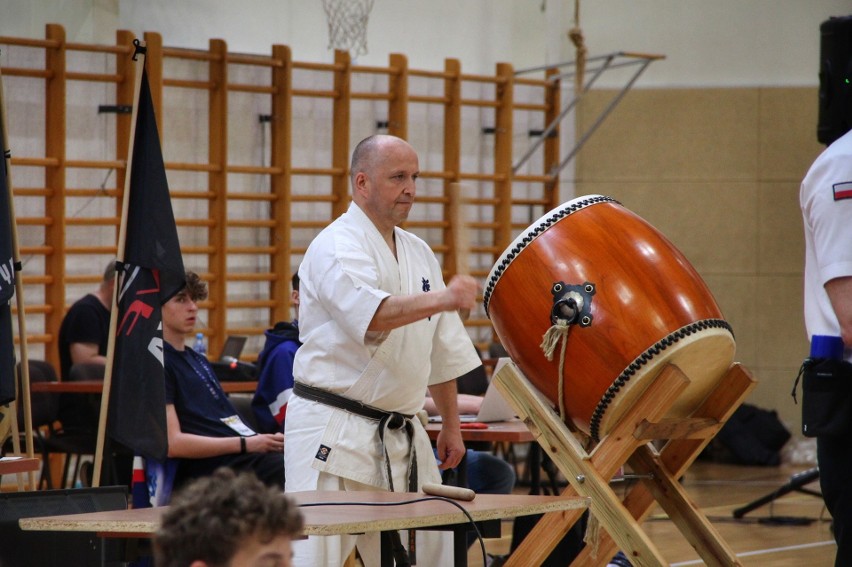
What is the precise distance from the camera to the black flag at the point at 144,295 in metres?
3.81

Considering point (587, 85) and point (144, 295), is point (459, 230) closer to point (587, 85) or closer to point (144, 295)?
point (144, 295)

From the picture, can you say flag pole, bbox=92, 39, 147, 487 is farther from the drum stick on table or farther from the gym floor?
the gym floor

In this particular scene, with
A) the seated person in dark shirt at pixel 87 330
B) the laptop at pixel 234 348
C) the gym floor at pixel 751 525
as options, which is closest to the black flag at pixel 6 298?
the gym floor at pixel 751 525

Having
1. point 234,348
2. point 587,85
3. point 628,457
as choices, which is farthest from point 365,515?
point 587,85

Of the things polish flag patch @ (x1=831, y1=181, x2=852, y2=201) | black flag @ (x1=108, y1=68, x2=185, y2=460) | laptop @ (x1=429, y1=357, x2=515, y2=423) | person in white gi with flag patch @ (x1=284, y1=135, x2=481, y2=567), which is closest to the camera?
polish flag patch @ (x1=831, y1=181, x2=852, y2=201)

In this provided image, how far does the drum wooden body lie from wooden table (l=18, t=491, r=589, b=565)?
759 millimetres

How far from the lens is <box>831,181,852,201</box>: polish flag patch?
254 centimetres

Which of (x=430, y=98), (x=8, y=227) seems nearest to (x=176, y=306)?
(x=8, y=227)

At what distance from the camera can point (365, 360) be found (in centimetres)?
319

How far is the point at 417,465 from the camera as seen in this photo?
3318mm

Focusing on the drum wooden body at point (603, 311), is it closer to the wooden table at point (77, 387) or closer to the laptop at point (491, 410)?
the laptop at point (491, 410)

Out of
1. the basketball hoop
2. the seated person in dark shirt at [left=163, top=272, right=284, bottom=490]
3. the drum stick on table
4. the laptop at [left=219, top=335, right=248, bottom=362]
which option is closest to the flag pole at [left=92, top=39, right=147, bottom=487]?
the seated person in dark shirt at [left=163, top=272, right=284, bottom=490]

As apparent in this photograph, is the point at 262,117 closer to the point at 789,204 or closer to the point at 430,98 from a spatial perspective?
the point at 430,98

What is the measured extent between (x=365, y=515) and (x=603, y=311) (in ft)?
3.88
